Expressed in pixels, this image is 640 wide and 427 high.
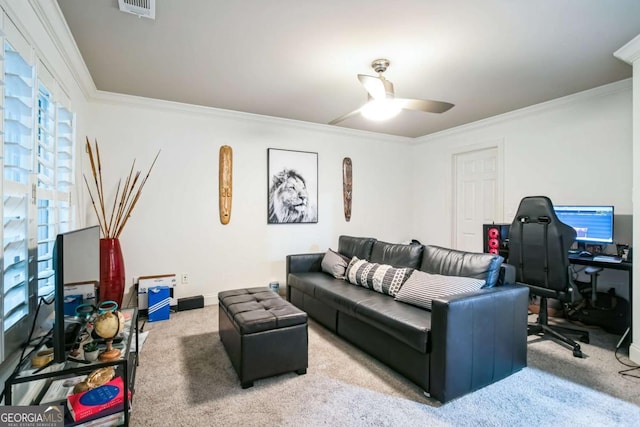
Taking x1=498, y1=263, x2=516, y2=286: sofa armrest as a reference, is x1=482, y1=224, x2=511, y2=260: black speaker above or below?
above

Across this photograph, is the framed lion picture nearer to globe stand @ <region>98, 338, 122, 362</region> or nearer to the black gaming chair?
the black gaming chair

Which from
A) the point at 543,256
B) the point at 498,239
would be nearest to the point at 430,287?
the point at 543,256

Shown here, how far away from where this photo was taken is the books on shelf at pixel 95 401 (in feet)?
4.50

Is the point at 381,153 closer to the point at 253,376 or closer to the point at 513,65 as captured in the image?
the point at 513,65

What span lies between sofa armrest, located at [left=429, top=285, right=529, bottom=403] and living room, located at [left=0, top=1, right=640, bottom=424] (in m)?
1.04

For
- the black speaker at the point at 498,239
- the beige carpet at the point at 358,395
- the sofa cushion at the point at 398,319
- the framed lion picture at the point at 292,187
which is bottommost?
the beige carpet at the point at 358,395

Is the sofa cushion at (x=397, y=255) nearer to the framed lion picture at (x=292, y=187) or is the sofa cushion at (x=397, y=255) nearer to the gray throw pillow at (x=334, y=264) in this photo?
the gray throw pillow at (x=334, y=264)

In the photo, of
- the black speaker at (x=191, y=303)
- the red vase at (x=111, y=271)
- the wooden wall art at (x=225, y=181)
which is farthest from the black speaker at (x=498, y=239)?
the red vase at (x=111, y=271)

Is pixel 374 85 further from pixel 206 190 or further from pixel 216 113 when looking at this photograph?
pixel 206 190

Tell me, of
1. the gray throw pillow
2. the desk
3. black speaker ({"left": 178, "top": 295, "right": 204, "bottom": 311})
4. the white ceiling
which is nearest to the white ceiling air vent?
the white ceiling

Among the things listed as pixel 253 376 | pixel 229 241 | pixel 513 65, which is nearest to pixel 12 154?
pixel 253 376

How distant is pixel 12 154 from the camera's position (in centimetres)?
160

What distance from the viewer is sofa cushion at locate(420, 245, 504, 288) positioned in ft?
7.95

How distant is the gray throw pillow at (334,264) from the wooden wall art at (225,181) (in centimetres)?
134
